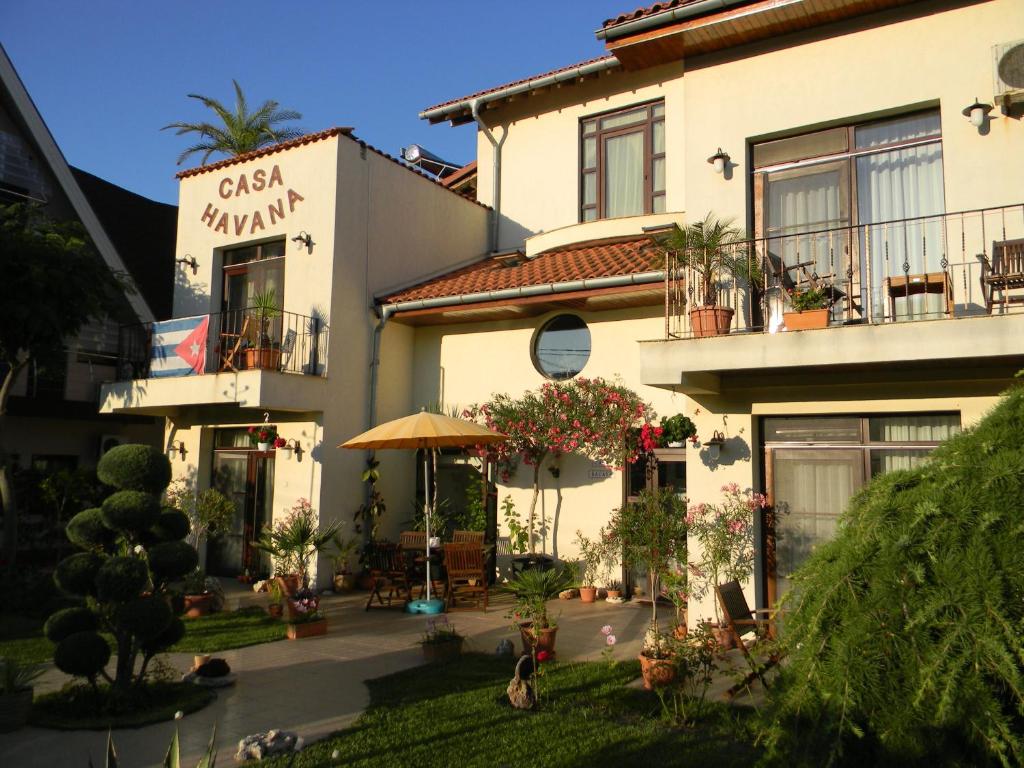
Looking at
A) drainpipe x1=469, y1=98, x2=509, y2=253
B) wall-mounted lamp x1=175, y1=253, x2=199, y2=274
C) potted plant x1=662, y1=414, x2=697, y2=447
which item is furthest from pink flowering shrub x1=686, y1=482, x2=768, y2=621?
wall-mounted lamp x1=175, y1=253, x2=199, y2=274

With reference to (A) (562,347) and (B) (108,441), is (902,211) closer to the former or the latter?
(A) (562,347)

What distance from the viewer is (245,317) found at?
13445mm

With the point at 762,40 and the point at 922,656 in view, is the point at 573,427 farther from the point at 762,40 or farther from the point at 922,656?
the point at 922,656

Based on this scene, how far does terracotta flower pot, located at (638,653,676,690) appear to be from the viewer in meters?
6.40

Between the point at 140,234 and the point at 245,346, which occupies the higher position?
the point at 140,234

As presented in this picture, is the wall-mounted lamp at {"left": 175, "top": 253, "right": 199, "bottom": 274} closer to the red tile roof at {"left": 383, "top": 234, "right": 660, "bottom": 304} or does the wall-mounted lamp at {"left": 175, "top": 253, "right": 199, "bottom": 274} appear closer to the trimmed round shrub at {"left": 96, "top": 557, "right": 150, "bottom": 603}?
the red tile roof at {"left": 383, "top": 234, "right": 660, "bottom": 304}

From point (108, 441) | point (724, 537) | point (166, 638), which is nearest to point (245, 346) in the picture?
point (108, 441)

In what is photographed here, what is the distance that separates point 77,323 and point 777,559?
10.7 m

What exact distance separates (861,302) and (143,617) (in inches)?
297

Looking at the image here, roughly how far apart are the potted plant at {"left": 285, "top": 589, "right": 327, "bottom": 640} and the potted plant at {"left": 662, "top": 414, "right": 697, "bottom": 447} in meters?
4.68

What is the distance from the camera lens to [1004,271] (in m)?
6.88

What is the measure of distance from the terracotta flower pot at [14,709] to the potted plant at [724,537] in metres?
6.17

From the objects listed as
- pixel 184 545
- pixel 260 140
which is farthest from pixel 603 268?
pixel 260 140

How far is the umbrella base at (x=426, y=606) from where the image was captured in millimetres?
10266
